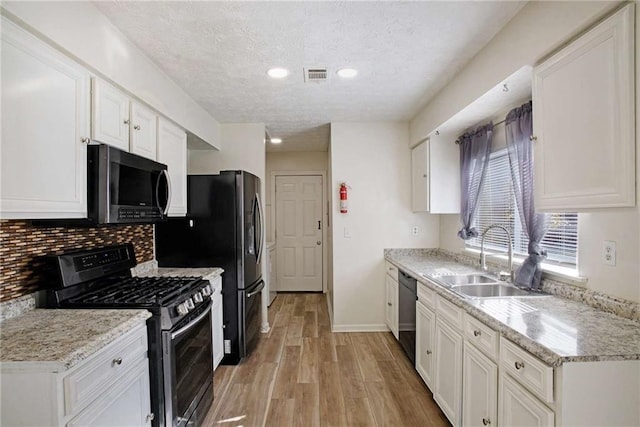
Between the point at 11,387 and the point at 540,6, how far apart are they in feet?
8.85

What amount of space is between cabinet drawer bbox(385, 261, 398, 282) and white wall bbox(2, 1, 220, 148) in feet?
8.11

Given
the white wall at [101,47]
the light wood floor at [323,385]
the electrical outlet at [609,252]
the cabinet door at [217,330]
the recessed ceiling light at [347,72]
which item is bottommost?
the light wood floor at [323,385]

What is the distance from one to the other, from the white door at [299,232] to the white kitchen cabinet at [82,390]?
4019mm

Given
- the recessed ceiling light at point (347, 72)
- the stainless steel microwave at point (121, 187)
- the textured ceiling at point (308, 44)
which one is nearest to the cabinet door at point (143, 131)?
the stainless steel microwave at point (121, 187)

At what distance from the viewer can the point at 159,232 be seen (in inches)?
112

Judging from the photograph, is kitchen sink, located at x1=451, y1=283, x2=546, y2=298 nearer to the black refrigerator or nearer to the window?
the window

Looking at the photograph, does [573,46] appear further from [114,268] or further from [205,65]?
[114,268]

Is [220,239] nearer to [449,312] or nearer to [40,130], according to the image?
[40,130]

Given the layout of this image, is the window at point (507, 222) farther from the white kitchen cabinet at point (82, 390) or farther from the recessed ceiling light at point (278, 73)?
the white kitchen cabinet at point (82, 390)

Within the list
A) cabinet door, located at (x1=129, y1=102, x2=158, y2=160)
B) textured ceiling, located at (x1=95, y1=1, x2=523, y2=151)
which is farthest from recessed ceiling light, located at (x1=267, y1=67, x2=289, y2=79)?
cabinet door, located at (x1=129, y1=102, x2=158, y2=160)

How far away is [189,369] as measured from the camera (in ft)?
6.23

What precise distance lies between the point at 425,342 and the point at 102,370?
82.2 inches

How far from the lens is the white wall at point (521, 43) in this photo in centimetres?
134

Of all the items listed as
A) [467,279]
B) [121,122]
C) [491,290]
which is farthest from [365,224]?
[121,122]
